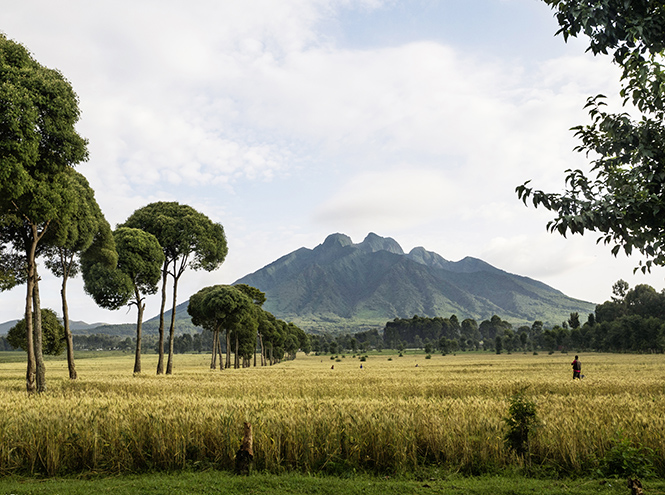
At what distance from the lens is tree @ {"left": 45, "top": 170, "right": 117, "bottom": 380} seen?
71.3 ft

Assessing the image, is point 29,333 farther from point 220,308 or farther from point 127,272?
point 220,308

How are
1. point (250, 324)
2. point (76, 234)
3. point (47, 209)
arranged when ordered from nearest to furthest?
1. point (47, 209)
2. point (76, 234)
3. point (250, 324)

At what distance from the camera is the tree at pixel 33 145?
15.6 metres

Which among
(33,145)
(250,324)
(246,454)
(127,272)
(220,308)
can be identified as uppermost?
(33,145)

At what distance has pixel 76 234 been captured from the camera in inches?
926

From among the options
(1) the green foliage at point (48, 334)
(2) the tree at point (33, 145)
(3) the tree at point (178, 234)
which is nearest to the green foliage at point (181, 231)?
(3) the tree at point (178, 234)

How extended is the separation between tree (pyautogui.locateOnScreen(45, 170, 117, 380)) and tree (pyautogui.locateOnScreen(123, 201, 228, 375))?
35.5 feet

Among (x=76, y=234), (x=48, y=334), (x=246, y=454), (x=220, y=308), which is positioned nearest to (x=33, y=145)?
(x=76, y=234)

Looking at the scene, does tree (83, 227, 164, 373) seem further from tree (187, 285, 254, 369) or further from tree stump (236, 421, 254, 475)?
tree stump (236, 421, 254, 475)

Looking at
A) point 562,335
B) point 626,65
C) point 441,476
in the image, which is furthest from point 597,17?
point 562,335

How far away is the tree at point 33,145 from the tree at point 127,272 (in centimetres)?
1182

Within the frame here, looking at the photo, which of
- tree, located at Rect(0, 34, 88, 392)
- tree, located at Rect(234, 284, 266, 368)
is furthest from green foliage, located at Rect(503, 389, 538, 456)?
tree, located at Rect(234, 284, 266, 368)

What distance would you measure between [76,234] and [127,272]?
11.6 meters

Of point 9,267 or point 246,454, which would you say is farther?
point 9,267
